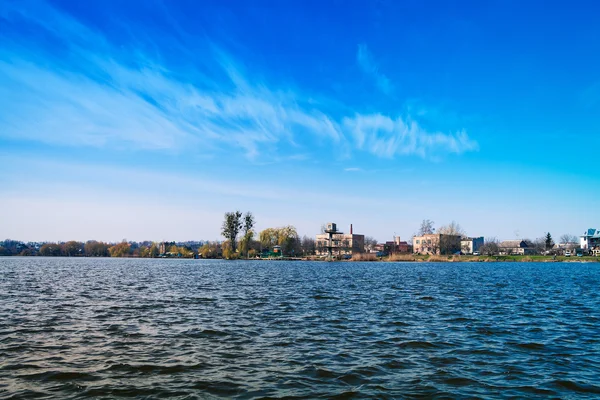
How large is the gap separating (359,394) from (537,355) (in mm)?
8813

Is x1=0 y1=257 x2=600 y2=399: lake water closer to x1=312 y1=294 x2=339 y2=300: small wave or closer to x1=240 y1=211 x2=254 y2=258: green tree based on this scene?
x1=312 y1=294 x2=339 y2=300: small wave

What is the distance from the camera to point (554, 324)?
2336 centimetres

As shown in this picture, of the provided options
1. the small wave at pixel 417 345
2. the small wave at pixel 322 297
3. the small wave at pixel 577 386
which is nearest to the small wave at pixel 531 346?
the small wave at pixel 417 345

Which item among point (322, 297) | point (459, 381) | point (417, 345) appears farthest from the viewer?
point (322, 297)

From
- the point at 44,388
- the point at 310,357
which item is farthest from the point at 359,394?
the point at 44,388

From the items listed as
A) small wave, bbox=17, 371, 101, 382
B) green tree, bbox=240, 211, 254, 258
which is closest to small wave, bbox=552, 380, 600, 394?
small wave, bbox=17, 371, 101, 382

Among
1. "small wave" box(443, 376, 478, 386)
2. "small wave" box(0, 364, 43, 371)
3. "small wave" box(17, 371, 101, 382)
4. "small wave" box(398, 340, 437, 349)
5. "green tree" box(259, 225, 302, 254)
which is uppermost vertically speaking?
"green tree" box(259, 225, 302, 254)

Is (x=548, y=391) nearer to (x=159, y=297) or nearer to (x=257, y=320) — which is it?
(x=257, y=320)

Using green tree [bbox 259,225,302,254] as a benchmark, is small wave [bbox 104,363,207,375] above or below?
below

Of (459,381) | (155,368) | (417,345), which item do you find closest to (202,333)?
(155,368)

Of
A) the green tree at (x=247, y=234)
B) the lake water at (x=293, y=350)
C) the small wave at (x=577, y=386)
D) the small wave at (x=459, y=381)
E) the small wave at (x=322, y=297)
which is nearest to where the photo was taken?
the lake water at (x=293, y=350)

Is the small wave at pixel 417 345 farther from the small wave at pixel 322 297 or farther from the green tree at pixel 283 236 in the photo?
the green tree at pixel 283 236

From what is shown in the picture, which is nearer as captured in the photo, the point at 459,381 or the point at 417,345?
the point at 459,381

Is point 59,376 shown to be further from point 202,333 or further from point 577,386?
point 577,386
